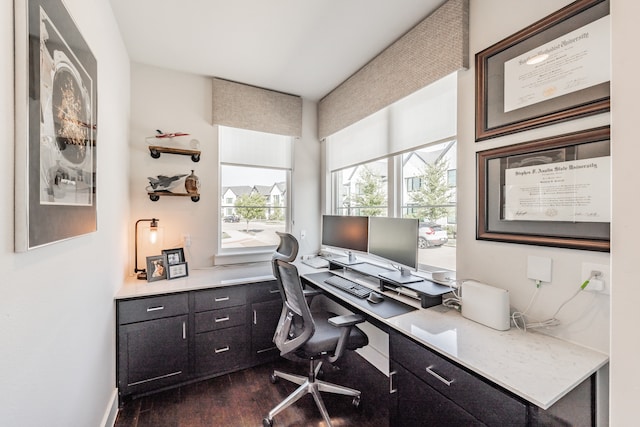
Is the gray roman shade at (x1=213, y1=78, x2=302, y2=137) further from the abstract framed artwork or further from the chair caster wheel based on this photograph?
the chair caster wheel

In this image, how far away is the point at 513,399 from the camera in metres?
0.96

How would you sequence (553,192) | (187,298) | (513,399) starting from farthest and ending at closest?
(187,298), (553,192), (513,399)

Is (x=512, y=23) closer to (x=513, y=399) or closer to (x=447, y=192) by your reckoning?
(x=447, y=192)

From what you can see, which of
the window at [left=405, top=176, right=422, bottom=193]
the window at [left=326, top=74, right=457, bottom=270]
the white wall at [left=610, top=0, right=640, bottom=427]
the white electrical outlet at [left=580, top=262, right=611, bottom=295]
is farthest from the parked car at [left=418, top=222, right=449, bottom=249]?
the white wall at [left=610, top=0, right=640, bottom=427]

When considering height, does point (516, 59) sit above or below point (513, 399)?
above

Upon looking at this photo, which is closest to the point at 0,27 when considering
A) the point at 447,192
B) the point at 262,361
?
the point at 447,192

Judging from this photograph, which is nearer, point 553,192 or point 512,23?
point 553,192

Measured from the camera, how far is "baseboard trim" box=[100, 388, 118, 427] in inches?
63.0

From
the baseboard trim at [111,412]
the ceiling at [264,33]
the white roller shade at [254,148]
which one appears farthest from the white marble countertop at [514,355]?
the white roller shade at [254,148]

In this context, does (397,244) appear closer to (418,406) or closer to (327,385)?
(418,406)

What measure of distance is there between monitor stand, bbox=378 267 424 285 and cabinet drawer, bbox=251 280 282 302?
96 cm

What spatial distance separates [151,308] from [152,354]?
34cm

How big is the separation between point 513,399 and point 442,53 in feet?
6.15

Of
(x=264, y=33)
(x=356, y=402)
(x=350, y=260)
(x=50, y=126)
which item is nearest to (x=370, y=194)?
(x=350, y=260)
